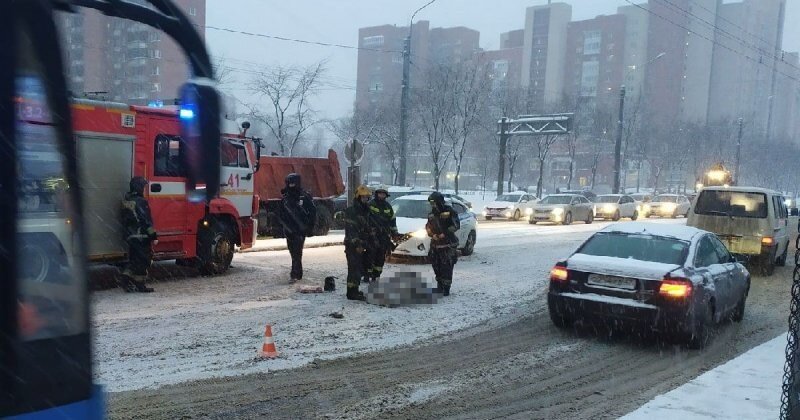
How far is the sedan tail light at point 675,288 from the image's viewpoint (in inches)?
296

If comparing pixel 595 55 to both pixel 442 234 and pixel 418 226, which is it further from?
pixel 442 234

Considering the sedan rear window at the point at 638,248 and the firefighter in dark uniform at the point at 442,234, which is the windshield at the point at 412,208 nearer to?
the firefighter in dark uniform at the point at 442,234

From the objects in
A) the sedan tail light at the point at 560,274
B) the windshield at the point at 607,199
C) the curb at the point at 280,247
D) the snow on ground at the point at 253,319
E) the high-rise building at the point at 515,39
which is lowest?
the snow on ground at the point at 253,319

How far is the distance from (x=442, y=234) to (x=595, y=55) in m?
107

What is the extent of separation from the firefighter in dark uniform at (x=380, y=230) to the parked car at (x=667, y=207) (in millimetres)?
36173

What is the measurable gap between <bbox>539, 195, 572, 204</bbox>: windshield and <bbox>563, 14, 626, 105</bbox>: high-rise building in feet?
252

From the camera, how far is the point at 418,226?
15266 mm

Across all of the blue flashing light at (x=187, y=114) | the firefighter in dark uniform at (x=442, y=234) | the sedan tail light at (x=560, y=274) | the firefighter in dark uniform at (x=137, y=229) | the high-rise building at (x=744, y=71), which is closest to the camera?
the blue flashing light at (x=187, y=114)

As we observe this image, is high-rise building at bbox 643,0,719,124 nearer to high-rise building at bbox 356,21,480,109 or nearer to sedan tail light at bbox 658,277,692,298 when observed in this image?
high-rise building at bbox 356,21,480,109

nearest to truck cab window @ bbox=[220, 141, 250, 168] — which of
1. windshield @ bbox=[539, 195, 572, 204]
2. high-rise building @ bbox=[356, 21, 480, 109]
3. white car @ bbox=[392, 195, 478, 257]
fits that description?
white car @ bbox=[392, 195, 478, 257]

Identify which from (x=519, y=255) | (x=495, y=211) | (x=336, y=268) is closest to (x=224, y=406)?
(x=336, y=268)

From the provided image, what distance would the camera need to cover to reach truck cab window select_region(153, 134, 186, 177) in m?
10.8

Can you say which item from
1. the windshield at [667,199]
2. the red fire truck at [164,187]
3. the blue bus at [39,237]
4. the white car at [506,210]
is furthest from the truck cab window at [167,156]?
the windshield at [667,199]

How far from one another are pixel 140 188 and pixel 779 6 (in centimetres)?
12280
